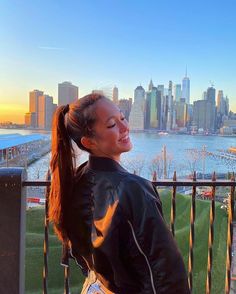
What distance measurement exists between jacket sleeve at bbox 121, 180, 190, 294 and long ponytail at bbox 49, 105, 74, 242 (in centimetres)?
35

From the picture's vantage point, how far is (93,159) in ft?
4.00

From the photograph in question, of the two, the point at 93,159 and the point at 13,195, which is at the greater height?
the point at 93,159

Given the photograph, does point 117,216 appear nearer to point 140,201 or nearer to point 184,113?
point 140,201

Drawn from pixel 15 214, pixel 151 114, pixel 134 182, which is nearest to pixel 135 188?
pixel 134 182

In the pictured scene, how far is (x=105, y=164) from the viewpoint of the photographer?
1179mm

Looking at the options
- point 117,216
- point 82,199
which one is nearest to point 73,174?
point 82,199

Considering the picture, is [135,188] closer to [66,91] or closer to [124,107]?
[124,107]

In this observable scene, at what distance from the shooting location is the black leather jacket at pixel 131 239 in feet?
3.38

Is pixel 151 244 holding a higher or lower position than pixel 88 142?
lower

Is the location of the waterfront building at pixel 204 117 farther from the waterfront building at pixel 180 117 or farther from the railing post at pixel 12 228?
the railing post at pixel 12 228

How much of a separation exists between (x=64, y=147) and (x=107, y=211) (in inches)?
14.3

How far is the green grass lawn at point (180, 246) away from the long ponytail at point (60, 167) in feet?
34.8

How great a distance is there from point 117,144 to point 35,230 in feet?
59.4

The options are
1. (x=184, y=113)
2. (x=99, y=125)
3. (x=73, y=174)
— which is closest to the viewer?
(x=99, y=125)
